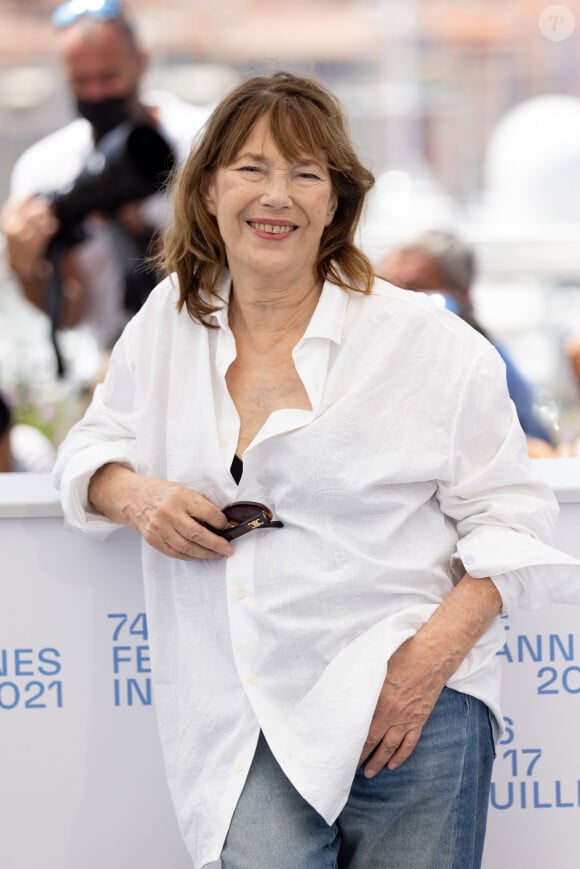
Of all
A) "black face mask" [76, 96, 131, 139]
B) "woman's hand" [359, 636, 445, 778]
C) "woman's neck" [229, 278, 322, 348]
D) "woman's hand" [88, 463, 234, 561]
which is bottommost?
"woman's hand" [359, 636, 445, 778]

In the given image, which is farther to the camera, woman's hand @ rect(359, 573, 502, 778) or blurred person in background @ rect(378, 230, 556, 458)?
blurred person in background @ rect(378, 230, 556, 458)

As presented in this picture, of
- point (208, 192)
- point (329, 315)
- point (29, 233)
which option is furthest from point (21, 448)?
point (329, 315)

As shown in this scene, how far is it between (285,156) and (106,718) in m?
0.79

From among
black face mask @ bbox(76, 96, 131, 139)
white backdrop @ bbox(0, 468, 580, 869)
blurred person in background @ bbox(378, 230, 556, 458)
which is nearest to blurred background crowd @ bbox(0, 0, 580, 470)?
black face mask @ bbox(76, 96, 131, 139)

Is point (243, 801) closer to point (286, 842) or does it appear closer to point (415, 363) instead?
point (286, 842)

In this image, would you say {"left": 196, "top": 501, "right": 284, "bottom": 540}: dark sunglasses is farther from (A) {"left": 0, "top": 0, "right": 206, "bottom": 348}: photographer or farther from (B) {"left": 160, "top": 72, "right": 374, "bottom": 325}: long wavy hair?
(A) {"left": 0, "top": 0, "right": 206, "bottom": 348}: photographer

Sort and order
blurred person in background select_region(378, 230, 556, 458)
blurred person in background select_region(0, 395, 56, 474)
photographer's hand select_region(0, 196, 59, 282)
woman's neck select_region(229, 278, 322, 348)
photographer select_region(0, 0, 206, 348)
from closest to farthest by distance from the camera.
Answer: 1. woman's neck select_region(229, 278, 322, 348)
2. blurred person in background select_region(0, 395, 56, 474)
3. blurred person in background select_region(378, 230, 556, 458)
4. photographer select_region(0, 0, 206, 348)
5. photographer's hand select_region(0, 196, 59, 282)

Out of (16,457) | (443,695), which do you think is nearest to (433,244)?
(16,457)

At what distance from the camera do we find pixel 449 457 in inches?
51.3

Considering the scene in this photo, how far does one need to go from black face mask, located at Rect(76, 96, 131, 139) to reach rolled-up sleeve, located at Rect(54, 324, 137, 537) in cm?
168

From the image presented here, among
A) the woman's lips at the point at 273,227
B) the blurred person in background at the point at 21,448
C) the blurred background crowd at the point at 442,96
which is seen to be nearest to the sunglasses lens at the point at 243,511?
the woman's lips at the point at 273,227

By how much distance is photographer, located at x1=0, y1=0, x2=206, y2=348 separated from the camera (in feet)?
9.79

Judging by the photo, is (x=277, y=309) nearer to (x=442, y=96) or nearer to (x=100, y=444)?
(x=100, y=444)

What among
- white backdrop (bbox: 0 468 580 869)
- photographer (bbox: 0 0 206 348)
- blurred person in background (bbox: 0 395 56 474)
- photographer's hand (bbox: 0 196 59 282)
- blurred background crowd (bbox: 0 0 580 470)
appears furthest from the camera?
blurred background crowd (bbox: 0 0 580 470)
